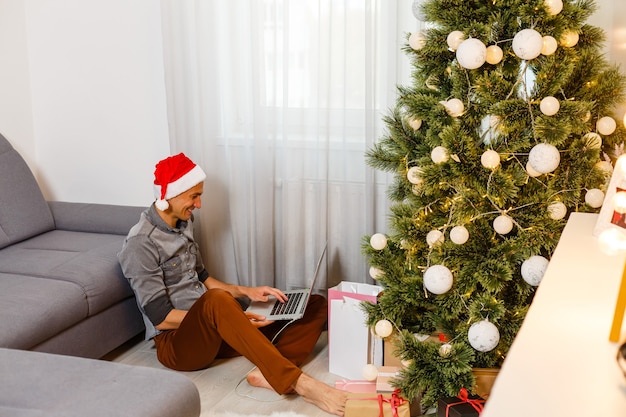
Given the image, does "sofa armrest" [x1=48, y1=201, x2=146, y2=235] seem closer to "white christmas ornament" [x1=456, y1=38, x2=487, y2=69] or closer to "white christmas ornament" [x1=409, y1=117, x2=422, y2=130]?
"white christmas ornament" [x1=409, y1=117, x2=422, y2=130]

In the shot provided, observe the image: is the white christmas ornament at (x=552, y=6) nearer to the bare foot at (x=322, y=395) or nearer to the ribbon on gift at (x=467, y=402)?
the ribbon on gift at (x=467, y=402)

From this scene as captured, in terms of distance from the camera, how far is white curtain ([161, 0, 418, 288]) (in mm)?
3230

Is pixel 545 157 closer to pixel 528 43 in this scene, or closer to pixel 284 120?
pixel 528 43

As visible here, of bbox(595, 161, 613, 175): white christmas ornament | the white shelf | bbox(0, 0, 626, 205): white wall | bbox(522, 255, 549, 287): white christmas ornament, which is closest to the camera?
the white shelf

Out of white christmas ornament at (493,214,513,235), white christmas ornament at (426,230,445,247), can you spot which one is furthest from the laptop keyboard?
white christmas ornament at (493,214,513,235)

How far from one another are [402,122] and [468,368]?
88cm

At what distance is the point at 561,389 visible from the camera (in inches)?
37.5

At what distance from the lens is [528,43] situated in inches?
90.8

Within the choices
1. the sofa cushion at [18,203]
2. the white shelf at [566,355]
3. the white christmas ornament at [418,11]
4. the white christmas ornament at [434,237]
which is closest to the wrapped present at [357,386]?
the white christmas ornament at [434,237]

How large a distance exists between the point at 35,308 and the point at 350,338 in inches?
47.3

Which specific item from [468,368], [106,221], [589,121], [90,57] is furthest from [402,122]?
[90,57]

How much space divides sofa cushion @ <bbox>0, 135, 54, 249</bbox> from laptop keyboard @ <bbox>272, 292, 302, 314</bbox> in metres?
1.35

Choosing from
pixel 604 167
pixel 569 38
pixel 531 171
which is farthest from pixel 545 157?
pixel 569 38

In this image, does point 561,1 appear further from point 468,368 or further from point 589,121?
point 468,368
